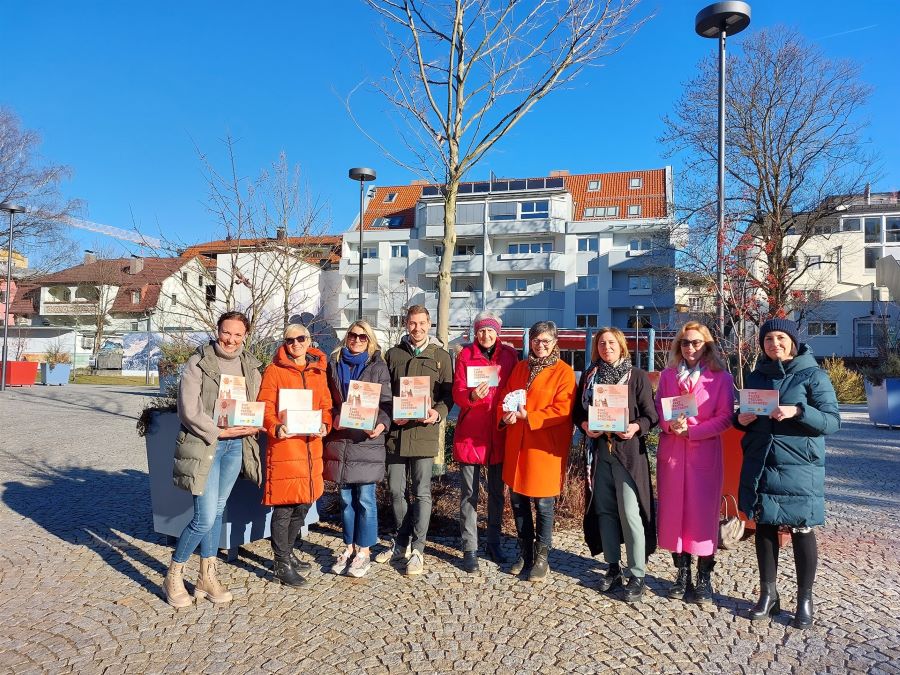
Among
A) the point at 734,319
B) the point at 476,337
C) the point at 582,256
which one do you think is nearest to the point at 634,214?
the point at 582,256

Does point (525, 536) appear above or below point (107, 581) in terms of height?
above

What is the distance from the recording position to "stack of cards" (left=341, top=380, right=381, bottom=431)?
464cm

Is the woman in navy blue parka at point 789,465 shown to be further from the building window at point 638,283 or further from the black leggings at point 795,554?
the building window at point 638,283

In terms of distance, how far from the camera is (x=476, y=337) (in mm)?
5078

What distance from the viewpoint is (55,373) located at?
96.0ft

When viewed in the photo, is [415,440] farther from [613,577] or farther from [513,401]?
[613,577]

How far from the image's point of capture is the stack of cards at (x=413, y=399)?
486 cm

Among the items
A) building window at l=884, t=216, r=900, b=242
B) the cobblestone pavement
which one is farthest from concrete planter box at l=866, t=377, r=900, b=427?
building window at l=884, t=216, r=900, b=242

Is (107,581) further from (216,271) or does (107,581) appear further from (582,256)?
(582,256)

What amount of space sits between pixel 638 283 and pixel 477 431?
4000 centimetres

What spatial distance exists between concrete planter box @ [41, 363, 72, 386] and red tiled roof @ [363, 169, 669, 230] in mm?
24384

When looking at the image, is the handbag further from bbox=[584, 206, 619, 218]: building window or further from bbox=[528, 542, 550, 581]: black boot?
bbox=[584, 206, 619, 218]: building window

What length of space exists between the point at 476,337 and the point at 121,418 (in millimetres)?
13643

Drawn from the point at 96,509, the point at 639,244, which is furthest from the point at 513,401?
the point at 639,244
